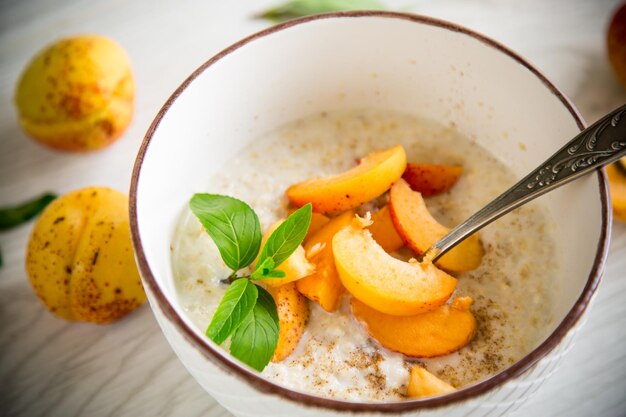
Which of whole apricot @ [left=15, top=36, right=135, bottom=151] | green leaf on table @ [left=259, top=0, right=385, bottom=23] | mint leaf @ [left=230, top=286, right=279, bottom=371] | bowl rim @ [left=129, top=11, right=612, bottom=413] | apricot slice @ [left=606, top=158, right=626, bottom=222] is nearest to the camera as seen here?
bowl rim @ [left=129, top=11, right=612, bottom=413]

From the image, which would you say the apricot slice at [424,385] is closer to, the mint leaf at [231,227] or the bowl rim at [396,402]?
the bowl rim at [396,402]

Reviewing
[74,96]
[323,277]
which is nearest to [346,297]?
[323,277]

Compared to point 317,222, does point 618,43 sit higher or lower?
higher

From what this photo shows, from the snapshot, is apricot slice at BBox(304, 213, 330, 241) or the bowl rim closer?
the bowl rim

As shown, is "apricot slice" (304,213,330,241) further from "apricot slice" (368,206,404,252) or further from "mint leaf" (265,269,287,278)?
"mint leaf" (265,269,287,278)

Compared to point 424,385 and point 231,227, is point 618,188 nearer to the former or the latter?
point 424,385

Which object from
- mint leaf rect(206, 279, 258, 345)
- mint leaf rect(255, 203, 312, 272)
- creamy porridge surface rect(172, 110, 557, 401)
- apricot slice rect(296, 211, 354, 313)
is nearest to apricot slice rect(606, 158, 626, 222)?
creamy porridge surface rect(172, 110, 557, 401)
